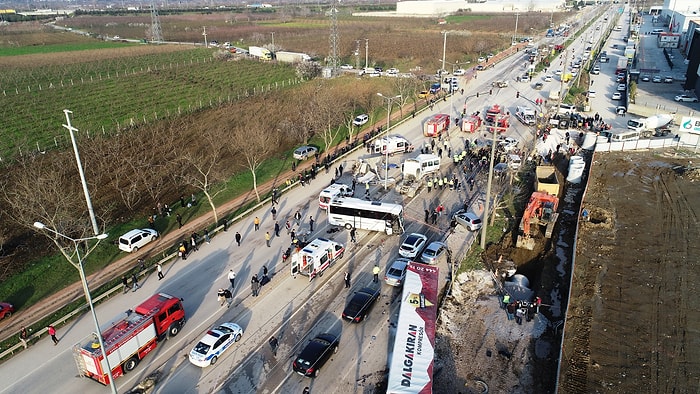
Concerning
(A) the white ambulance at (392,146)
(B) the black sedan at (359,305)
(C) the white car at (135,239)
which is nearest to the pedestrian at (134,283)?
(C) the white car at (135,239)

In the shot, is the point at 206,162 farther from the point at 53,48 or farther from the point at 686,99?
the point at 53,48

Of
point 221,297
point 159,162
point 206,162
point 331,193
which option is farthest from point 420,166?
point 159,162

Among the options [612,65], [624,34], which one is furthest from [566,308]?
[624,34]

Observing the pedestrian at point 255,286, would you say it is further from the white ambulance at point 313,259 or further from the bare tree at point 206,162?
the bare tree at point 206,162

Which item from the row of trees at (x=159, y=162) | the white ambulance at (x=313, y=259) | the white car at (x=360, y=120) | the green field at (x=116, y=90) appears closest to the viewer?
the white ambulance at (x=313, y=259)

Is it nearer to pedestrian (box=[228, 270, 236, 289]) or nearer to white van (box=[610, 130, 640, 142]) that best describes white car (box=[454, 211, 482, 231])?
pedestrian (box=[228, 270, 236, 289])

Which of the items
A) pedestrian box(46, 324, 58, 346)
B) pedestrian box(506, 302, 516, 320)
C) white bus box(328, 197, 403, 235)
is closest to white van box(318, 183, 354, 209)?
white bus box(328, 197, 403, 235)
